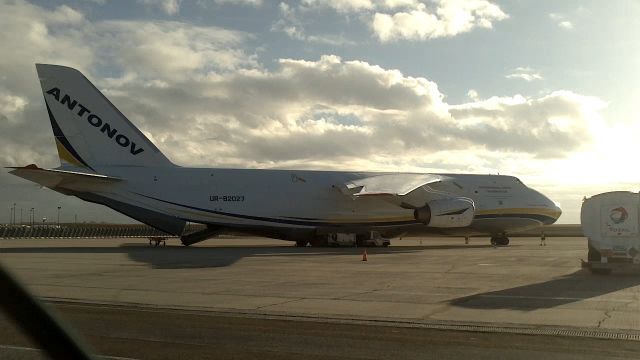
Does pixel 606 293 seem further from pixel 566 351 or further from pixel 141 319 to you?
pixel 141 319

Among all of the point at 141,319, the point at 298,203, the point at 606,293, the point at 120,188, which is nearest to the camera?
the point at 141,319

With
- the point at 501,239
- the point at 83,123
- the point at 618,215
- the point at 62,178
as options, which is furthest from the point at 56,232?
the point at 618,215

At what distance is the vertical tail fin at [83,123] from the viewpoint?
34469 mm

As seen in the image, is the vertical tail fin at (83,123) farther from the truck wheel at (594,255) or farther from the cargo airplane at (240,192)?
the truck wheel at (594,255)

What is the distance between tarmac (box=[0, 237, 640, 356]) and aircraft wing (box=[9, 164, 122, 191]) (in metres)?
8.17

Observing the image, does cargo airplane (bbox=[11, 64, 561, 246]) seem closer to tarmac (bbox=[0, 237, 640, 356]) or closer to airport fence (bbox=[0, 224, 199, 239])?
tarmac (bbox=[0, 237, 640, 356])

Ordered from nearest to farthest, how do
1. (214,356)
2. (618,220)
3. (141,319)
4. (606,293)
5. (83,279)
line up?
(214,356) < (141,319) < (606,293) < (83,279) < (618,220)

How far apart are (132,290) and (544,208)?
106ft

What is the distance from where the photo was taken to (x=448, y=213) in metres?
36.3

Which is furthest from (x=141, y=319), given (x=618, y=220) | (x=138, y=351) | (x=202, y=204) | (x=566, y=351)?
(x=202, y=204)

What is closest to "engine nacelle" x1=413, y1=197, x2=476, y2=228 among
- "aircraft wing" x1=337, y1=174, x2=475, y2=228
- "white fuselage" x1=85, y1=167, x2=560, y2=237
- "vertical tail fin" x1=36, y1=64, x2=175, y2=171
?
"aircraft wing" x1=337, y1=174, x2=475, y2=228

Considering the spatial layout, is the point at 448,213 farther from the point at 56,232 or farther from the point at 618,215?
the point at 56,232

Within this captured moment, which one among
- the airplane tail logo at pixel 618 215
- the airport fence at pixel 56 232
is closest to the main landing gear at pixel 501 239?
the airplane tail logo at pixel 618 215

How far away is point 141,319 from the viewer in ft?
36.6
